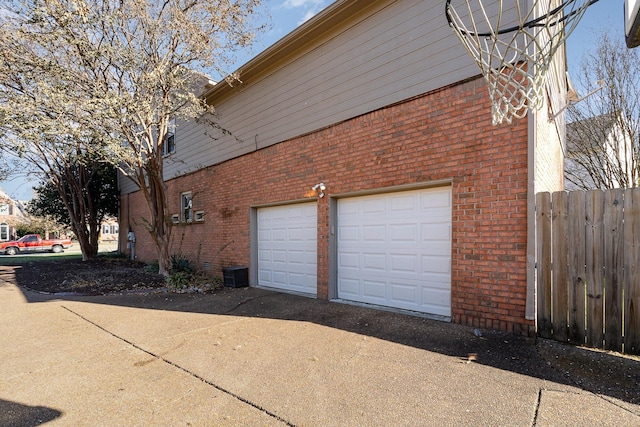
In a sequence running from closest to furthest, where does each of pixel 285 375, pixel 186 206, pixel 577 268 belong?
pixel 285 375 < pixel 577 268 < pixel 186 206

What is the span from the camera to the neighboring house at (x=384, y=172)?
4.45 meters

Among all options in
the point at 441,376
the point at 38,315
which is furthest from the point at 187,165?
the point at 441,376

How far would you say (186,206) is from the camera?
1161cm

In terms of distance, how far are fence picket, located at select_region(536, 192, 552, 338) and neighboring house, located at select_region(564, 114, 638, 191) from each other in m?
9.78

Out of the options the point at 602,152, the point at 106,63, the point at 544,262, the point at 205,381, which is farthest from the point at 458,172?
the point at 602,152

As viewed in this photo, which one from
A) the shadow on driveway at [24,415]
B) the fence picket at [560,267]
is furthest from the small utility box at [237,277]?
the fence picket at [560,267]

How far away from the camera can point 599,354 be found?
11.9ft

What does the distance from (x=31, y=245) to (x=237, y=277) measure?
25.0m

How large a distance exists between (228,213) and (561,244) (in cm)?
741

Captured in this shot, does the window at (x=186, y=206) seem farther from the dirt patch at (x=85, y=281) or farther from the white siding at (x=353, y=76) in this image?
the white siding at (x=353, y=76)

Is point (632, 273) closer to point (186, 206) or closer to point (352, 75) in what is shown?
point (352, 75)

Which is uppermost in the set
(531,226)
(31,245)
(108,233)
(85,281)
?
(531,226)

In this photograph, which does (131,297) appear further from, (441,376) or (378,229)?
(441,376)

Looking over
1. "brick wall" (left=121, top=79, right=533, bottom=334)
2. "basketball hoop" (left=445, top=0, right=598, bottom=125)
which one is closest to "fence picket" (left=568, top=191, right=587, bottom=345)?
"brick wall" (left=121, top=79, right=533, bottom=334)
